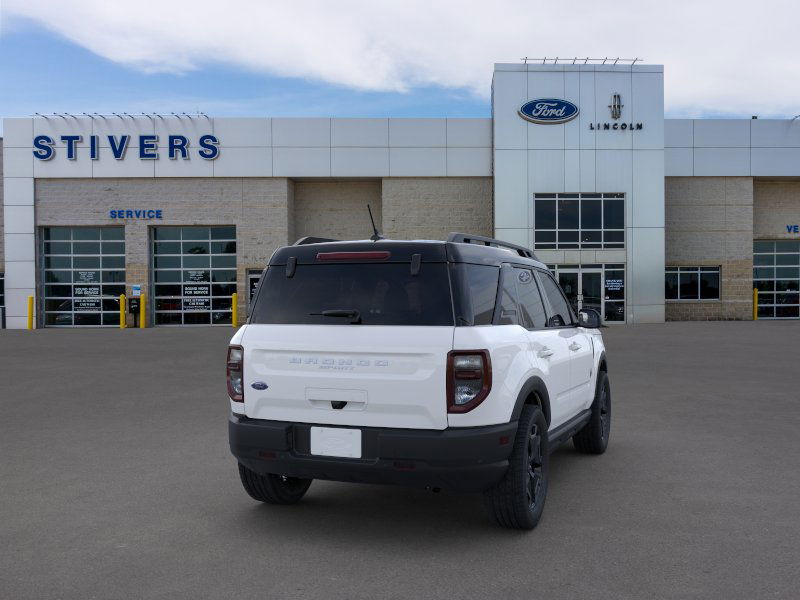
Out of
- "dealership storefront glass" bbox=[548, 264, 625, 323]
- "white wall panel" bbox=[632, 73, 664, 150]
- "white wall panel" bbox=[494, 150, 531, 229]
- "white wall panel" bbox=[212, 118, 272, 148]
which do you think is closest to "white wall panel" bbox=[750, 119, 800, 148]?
"white wall panel" bbox=[632, 73, 664, 150]

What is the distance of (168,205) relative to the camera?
29.2 metres

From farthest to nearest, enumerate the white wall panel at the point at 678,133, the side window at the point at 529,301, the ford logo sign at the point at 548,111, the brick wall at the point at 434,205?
the brick wall at the point at 434,205
the white wall panel at the point at 678,133
the ford logo sign at the point at 548,111
the side window at the point at 529,301

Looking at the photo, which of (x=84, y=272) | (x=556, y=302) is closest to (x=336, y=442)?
(x=556, y=302)

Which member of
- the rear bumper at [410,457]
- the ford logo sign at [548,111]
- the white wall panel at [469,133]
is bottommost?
the rear bumper at [410,457]

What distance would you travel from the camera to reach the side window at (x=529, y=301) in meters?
4.90

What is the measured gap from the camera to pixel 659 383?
1113cm

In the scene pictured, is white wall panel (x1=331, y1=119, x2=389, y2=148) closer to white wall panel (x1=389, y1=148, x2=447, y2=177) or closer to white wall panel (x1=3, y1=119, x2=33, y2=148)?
white wall panel (x1=389, y1=148, x2=447, y2=177)

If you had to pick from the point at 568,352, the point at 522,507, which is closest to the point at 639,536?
the point at 522,507

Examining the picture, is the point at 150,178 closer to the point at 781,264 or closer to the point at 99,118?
the point at 99,118

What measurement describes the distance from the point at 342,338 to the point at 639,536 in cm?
218

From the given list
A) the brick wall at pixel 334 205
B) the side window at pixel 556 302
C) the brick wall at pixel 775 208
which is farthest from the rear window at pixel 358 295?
the brick wall at pixel 775 208

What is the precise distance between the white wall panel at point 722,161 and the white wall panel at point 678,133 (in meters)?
0.56

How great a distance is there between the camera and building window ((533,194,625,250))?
28.5m

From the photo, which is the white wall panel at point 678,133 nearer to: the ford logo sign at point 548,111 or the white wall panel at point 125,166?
the ford logo sign at point 548,111
